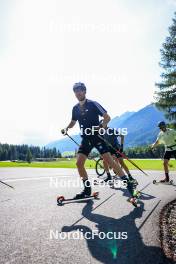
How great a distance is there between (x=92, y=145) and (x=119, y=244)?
3686 mm

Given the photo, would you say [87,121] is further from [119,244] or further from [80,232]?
[119,244]

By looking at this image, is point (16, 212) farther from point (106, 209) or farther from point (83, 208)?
point (106, 209)

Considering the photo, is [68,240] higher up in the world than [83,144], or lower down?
lower down

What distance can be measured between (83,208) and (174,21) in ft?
123

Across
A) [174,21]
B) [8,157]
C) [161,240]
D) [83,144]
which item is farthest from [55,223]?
[8,157]

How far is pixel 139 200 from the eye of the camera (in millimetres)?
7660

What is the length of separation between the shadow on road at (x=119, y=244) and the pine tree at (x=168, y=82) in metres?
31.0

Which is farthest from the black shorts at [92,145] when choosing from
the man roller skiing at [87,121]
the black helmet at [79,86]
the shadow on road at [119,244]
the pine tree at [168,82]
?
the pine tree at [168,82]

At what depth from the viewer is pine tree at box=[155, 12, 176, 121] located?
36.2m

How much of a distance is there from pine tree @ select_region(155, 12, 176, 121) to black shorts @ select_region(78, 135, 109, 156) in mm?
28906

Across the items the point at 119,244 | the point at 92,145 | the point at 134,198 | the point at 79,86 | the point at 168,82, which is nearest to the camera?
the point at 119,244

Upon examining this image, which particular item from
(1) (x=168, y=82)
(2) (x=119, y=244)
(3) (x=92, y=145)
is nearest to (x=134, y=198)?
(3) (x=92, y=145)

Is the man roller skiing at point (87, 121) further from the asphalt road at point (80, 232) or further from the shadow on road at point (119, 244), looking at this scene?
the shadow on road at point (119, 244)

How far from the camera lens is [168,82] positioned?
37312mm
